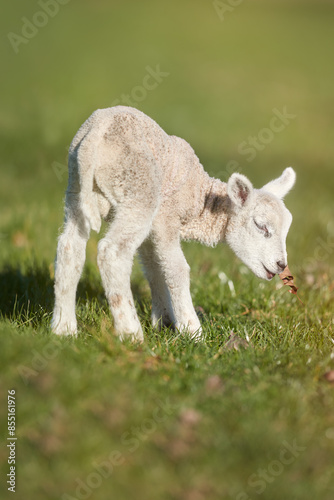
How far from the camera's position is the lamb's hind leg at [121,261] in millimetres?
4141

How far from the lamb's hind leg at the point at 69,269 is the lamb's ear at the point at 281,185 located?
1.51m

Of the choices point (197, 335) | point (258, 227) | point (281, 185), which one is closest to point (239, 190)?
point (258, 227)

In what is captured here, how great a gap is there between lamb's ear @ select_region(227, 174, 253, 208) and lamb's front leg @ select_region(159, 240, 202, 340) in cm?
53

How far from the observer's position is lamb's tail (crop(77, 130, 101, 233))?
4.12 metres

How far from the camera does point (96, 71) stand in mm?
15914

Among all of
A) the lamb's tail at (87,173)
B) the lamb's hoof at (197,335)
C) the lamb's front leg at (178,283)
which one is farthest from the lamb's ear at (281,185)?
the lamb's tail at (87,173)

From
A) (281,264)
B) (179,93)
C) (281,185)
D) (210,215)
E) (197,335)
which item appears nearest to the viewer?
(197,335)

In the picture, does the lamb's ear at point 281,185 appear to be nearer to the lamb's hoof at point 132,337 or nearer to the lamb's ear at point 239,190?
the lamb's ear at point 239,190

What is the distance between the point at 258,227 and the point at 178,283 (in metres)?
0.72

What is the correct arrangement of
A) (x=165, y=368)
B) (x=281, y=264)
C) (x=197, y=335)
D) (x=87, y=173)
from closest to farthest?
(x=165, y=368)
(x=87, y=173)
(x=197, y=335)
(x=281, y=264)

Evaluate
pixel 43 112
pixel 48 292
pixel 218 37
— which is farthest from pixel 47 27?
pixel 48 292

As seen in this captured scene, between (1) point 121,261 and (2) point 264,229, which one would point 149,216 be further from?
(2) point 264,229

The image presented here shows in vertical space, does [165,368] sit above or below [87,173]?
below

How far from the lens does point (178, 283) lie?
4.59 metres
